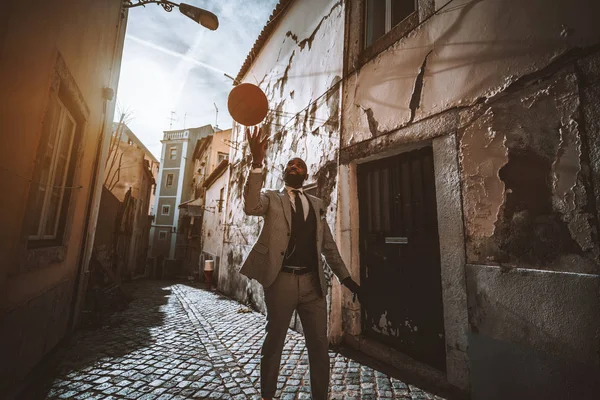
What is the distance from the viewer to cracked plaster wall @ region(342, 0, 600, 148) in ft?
7.52

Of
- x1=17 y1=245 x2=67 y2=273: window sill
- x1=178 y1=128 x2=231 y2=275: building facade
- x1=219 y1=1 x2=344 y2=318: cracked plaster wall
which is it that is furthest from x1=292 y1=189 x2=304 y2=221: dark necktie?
x1=178 y1=128 x2=231 y2=275: building facade

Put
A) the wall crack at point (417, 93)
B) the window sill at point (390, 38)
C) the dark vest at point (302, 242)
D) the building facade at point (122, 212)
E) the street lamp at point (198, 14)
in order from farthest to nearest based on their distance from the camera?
1. the building facade at point (122, 212)
2. the street lamp at point (198, 14)
3. the window sill at point (390, 38)
4. the wall crack at point (417, 93)
5. the dark vest at point (302, 242)

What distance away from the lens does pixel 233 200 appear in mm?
9453

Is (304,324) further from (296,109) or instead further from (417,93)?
(296,109)

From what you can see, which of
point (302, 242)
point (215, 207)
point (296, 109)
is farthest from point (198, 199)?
point (302, 242)

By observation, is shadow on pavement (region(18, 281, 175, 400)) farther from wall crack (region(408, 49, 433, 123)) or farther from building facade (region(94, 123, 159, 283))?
wall crack (region(408, 49, 433, 123))

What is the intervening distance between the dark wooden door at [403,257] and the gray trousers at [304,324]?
1088 millimetres

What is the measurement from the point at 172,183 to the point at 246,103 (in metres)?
31.8

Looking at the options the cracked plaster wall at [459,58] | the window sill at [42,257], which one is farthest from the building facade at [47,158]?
the cracked plaster wall at [459,58]

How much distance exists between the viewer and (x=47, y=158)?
10.5ft

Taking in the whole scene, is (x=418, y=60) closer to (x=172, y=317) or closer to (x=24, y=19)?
(x=24, y=19)

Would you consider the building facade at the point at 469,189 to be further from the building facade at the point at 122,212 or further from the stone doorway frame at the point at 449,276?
Result: the building facade at the point at 122,212

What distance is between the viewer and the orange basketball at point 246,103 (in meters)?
6.23

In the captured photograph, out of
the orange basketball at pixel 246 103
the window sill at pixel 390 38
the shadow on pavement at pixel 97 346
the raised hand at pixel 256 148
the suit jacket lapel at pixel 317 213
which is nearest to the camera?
the raised hand at pixel 256 148
